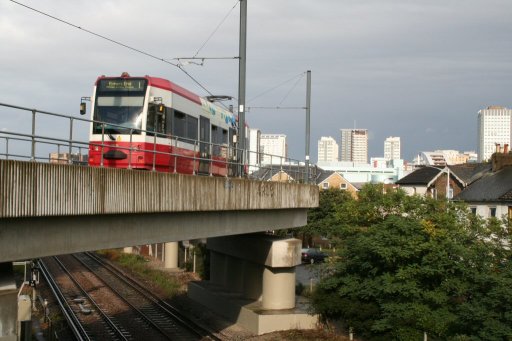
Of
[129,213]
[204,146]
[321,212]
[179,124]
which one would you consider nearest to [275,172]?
[204,146]

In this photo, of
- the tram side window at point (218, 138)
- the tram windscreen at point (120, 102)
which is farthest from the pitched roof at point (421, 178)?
the tram windscreen at point (120, 102)

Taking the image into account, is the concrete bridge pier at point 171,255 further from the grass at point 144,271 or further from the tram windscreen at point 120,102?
the tram windscreen at point 120,102

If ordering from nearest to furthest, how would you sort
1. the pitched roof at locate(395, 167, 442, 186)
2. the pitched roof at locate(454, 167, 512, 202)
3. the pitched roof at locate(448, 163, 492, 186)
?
the pitched roof at locate(454, 167, 512, 202)
the pitched roof at locate(395, 167, 442, 186)
the pitched roof at locate(448, 163, 492, 186)

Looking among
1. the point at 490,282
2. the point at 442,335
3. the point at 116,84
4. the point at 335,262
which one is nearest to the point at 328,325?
the point at 335,262

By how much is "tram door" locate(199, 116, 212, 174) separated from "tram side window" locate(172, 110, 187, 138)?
4.04ft

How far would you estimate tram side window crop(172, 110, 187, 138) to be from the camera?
21.9 meters

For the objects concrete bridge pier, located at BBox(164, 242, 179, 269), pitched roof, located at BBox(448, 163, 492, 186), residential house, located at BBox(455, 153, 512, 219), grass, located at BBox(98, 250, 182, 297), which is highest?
pitched roof, located at BBox(448, 163, 492, 186)

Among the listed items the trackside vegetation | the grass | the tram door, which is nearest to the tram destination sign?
the tram door

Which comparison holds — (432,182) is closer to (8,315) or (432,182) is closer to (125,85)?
(125,85)

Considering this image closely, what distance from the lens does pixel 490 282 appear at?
19.5 metres

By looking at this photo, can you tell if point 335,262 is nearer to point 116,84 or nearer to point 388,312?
point 388,312

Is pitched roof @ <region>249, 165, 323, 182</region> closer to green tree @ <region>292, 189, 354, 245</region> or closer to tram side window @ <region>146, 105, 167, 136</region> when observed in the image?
tram side window @ <region>146, 105, 167, 136</region>

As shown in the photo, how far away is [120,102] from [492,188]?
30.5 meters

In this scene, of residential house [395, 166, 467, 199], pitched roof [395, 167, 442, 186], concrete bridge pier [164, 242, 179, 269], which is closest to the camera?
concrete bridge pier [164, 242, 179, 269]
